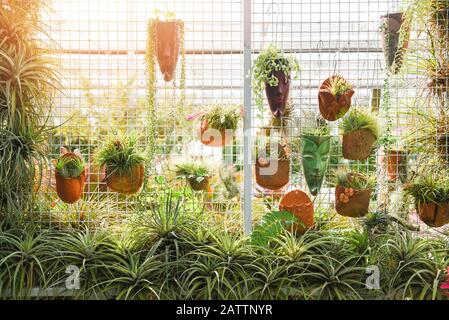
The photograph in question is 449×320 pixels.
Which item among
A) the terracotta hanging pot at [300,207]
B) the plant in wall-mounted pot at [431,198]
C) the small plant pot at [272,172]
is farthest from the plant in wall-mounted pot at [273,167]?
the plant in wall-mounted pot at [431,198]

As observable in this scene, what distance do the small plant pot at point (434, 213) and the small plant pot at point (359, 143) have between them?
498 millimetres

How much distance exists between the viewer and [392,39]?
13.5ft

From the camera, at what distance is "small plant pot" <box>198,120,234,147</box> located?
4.20 metres

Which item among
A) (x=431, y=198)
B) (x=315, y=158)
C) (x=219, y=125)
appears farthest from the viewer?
(x=219, y=125)

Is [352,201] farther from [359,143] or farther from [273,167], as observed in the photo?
[273,167]

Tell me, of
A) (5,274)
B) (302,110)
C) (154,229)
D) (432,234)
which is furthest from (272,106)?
(5,274)

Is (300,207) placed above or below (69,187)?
below

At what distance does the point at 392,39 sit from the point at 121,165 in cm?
200

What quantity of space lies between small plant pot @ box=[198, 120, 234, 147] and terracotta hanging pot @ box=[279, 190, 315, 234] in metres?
0.57

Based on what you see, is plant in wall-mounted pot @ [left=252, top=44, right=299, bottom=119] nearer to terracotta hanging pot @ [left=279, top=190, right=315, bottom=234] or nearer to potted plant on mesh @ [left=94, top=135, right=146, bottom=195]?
terracotta hanging pot @ [left=279, top=190, right=315, bottom=234]

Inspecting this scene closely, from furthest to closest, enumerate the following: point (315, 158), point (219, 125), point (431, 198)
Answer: point (219, 125), point (315, 158), point (431, 198)

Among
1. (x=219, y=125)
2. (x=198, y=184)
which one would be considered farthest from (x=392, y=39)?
(x=198, y=184)

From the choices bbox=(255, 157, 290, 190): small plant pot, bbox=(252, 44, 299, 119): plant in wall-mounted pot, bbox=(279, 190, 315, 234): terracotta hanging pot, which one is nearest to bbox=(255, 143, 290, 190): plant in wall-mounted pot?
bbox=(255, 157, 290, 190): small plant pot
